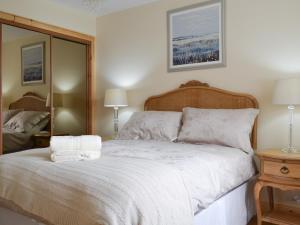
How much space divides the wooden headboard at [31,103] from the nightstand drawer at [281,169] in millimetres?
2732

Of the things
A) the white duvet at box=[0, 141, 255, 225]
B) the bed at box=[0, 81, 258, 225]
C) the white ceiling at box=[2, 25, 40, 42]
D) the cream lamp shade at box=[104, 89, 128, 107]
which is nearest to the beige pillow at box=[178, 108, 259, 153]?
the bed at box=[0, 81, 258, 225]

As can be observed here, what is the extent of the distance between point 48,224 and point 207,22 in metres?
2.61

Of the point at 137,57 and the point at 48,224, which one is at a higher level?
the point at 137,57

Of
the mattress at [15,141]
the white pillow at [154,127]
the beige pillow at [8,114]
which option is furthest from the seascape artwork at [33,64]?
the white pillow at [154,127]

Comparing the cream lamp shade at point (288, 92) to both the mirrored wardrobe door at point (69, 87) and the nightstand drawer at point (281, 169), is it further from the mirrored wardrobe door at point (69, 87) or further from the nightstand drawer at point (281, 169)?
the mirrored wardrobe door at point (69, 87)

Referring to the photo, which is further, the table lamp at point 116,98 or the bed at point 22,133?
the table lamp at point 116,98

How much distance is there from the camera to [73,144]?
5.86ft

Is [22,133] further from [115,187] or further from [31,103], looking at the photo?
[115,187]

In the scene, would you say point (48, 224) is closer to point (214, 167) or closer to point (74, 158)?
point (74, 158)

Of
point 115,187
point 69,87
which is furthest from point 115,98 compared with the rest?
point 115,187

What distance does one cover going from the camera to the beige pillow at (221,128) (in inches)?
95.7

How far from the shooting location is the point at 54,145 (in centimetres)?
176

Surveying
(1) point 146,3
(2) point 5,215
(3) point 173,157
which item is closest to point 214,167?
(3) point 173,157

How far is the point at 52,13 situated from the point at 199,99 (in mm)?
2250
